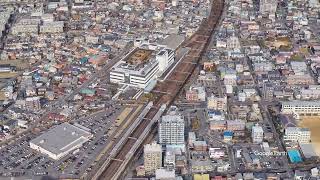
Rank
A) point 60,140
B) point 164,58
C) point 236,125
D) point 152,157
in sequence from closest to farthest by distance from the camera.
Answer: point 152,157, point 60,140, point 236,125, point 164,58

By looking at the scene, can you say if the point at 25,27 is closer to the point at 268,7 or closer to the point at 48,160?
the point at 48,160

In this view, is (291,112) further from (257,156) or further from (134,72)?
(134,72)

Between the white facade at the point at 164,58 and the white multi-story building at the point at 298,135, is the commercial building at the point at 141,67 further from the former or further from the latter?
the white multi-story building at the point at 298,135

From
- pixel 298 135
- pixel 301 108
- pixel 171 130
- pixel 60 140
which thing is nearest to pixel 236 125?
pixel 298 135

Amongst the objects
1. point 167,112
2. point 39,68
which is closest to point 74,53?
point 39,68

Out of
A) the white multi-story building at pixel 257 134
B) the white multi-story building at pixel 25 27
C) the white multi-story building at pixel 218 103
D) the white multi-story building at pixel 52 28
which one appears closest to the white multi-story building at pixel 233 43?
the white multi-story building at pixel 218 103

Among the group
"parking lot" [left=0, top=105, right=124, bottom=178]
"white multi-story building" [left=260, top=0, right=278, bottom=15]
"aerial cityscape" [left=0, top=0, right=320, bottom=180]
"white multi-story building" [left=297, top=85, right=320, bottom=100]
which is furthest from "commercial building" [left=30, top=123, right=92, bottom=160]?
"white multi-story building" [left=260, top=0, right=278, bottom=15]
